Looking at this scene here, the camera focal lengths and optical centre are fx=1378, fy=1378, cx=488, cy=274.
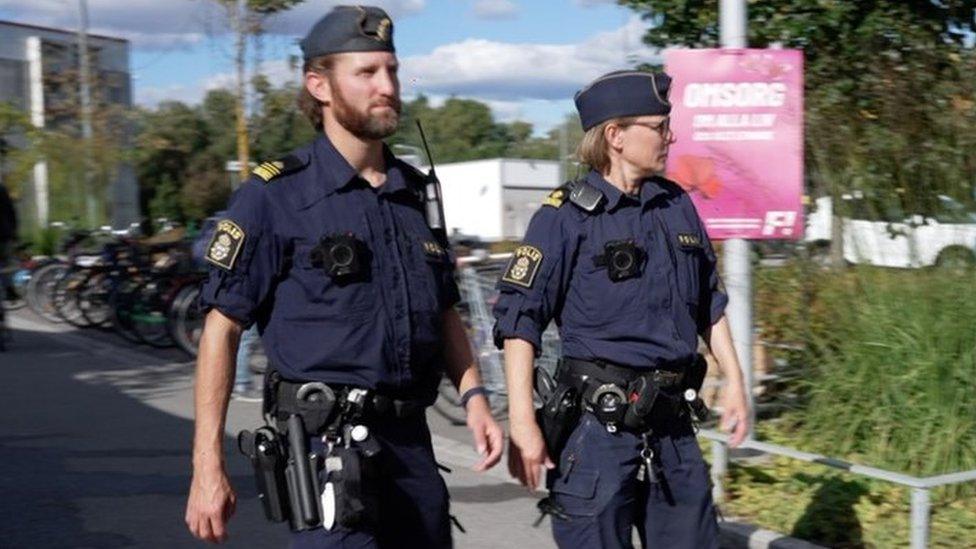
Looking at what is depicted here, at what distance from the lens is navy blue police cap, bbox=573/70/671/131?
422 centimetres

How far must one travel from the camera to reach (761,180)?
723 centimetres

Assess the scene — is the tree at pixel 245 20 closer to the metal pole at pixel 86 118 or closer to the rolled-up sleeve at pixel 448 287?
the metal pole at pixel 86 118

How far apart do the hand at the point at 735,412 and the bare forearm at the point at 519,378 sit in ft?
2.09

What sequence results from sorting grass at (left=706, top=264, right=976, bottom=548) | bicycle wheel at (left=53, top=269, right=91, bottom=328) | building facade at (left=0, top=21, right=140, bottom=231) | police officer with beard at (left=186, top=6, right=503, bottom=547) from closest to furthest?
police officer with beard at (left=186, top=6, right=503, bottom=547) < grass at (left=706, top=264, right=976, bottom=548) < bicycle wheel at (left=53, top=269, right=91, bottom=328) < building facade at (left=0, top=21, right=140, bottom=231)

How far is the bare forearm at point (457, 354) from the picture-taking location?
12.2 feet

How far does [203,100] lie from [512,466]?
2400 inches

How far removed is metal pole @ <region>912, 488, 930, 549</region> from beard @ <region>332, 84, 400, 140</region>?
297 centimetres

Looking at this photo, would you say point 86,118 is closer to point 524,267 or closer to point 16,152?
point 16,152

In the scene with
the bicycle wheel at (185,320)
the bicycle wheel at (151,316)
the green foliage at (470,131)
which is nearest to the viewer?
the bicycle wheel at (185,320)

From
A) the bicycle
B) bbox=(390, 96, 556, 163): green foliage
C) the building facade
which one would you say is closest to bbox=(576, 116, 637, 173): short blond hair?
the bicycle

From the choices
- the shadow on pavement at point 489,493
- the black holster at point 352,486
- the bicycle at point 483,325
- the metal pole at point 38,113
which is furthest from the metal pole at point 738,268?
the metal pole at point 38,113

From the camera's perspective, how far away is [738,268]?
23.6 feet

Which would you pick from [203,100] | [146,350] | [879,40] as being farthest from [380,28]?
[203,100]

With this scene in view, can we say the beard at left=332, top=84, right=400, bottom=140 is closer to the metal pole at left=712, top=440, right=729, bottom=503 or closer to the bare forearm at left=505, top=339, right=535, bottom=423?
the bare forearm at left=505, top=339, right=535, bottom=423
